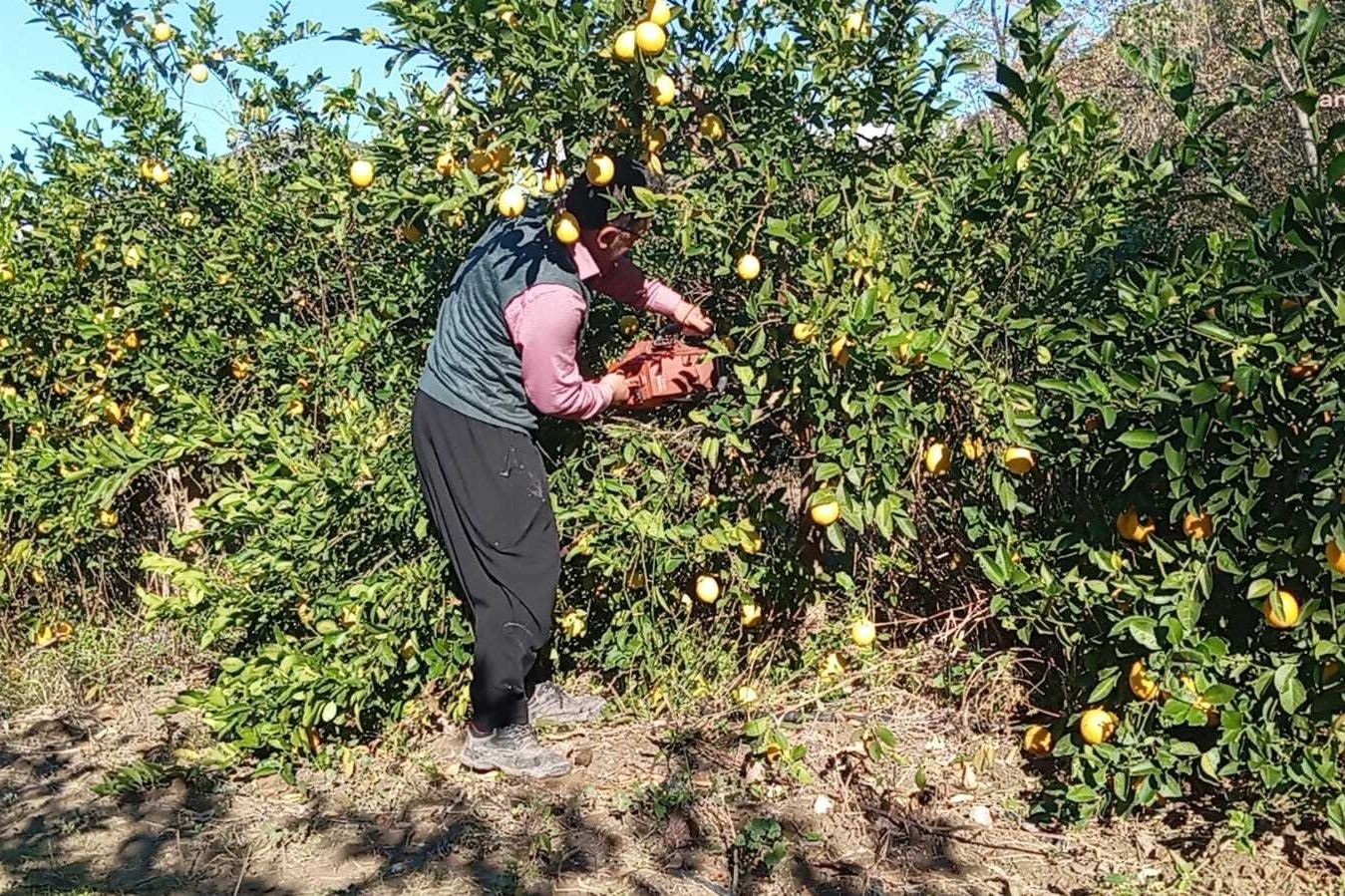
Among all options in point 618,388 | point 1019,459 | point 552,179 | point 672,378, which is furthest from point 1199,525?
point 552,179

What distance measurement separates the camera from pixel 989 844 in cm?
295

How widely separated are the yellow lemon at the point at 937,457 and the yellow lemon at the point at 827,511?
1.05ft

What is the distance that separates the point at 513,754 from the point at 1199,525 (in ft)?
6.74

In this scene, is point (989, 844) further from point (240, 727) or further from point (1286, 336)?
point (240, 727)

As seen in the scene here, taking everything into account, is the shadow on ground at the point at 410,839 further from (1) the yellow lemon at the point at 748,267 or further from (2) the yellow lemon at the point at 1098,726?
(1) the yellow lemon at the point at 748,267

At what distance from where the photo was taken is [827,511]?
2.98 metres

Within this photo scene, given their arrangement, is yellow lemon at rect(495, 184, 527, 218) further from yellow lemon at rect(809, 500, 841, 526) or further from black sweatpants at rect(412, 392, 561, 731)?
yellow lemon at rect(809, 500, 841, 526)

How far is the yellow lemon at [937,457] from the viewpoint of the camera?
3.13 meters

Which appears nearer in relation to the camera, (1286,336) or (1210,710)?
(1286,336)

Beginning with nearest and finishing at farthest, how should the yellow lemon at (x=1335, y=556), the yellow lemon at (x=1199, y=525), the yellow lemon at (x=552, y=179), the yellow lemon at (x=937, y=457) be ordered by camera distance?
the yellow lemon at (x=1335, y=556) < the yellow lemon at (x=1199, y=525) < the yellow lemon at (x=937, y=457) < the yellow lemon at (x=552, y=179)

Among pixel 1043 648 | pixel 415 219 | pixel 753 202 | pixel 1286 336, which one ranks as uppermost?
pixel 415 219

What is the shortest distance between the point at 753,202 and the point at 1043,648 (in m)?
1.55

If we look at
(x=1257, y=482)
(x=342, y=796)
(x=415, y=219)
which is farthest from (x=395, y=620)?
(x=1257, y=482)

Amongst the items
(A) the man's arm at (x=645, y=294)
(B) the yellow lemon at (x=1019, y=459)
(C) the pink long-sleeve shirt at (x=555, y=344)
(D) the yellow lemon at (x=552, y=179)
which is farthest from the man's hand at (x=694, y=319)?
(B) the yellow lemon at (x=1019, y=459)
